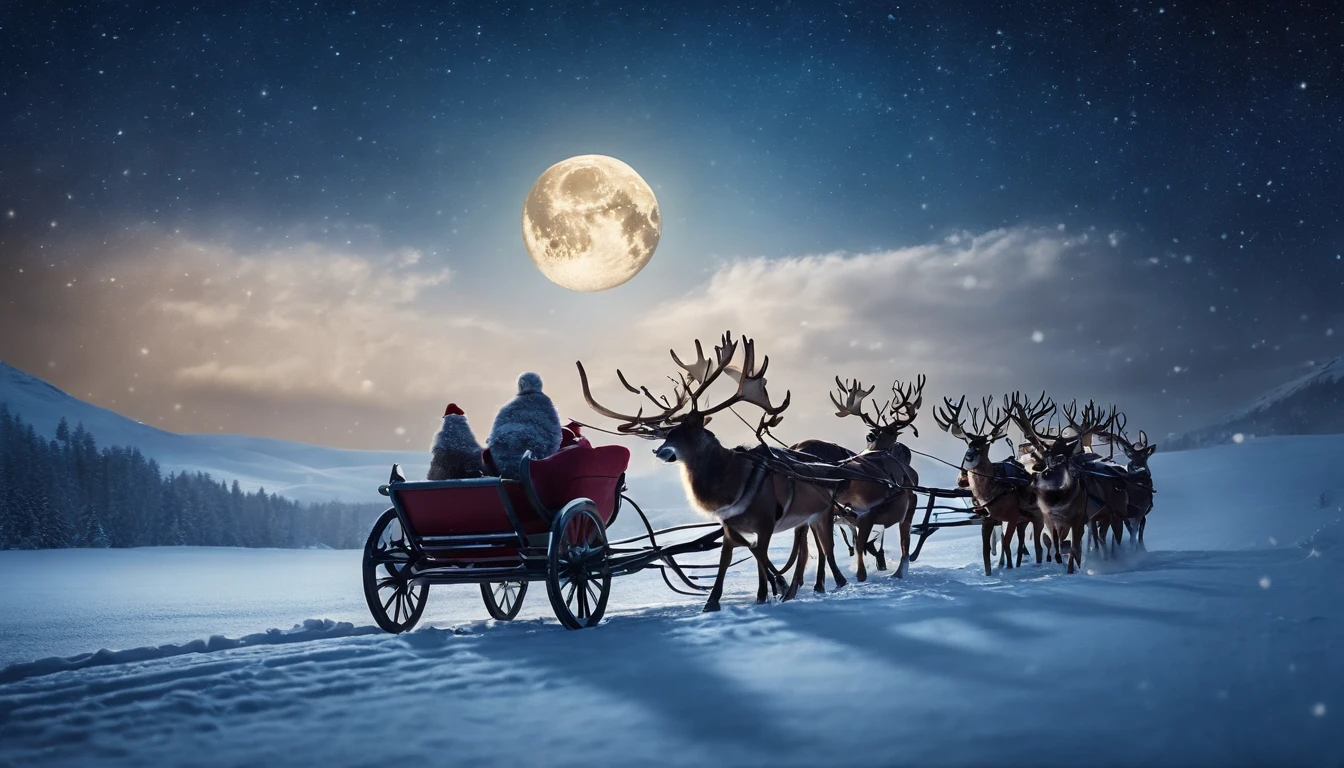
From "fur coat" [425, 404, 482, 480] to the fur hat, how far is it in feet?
2.04

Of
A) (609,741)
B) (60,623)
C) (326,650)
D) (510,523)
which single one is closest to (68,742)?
(326,650)

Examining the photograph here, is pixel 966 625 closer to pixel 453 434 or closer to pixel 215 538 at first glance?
pixel 453 434

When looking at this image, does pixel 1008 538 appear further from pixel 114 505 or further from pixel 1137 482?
pixel 114 505

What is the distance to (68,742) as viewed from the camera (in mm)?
3850

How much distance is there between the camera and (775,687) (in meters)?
4.16

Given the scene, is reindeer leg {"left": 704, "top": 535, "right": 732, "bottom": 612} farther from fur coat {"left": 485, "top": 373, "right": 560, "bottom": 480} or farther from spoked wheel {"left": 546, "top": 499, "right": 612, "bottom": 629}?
fur coat {"left": 485, "top": 373, "right": 560, "bottom": 480}

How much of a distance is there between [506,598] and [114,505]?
1604 inches

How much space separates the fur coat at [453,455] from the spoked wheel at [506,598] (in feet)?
5.10

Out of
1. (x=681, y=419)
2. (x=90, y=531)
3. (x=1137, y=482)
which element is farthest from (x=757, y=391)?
(x=90, y=531)

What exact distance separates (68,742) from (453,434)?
12.3 ft

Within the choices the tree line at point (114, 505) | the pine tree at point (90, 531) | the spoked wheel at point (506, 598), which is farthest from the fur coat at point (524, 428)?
the pine tree at point (90, 531)

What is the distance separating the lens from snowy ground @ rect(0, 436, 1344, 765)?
3.27m

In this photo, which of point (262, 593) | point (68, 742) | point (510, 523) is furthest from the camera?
point (262, 593)

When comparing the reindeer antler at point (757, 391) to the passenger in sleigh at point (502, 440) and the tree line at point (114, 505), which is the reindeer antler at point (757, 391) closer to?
the passenger in sleigh at point (502, 440)
